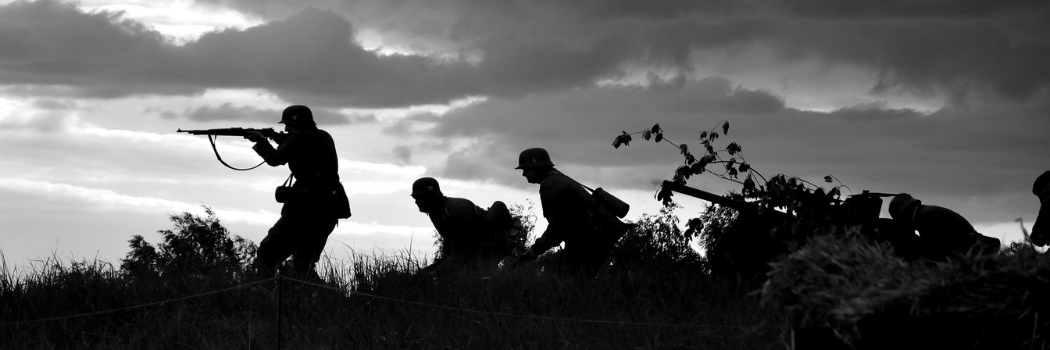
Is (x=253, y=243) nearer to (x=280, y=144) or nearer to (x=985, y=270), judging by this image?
(x=280, y=144)

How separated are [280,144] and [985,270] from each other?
7698 mm

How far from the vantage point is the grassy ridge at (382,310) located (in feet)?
26.2

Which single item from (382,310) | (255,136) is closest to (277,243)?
(255,136)

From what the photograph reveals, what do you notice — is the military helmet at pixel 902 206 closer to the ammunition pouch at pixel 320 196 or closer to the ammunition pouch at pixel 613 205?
the ammunition pouch at pixel 613 205

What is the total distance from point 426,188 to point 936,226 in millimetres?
5487

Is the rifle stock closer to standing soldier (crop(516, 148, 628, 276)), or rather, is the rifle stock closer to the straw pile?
standing soldier (crop(516, 148, 628, 276))

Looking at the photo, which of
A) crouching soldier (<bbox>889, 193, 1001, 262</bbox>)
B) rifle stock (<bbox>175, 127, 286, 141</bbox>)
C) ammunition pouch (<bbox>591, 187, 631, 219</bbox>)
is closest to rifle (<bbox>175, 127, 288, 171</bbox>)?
rifle stock (<bbox>175, 127, 286, 141</bbox>)

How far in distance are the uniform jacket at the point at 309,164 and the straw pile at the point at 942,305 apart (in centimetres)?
677

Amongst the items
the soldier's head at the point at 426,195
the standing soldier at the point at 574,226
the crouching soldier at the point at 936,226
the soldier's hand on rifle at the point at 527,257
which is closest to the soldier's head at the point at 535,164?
the standing soldier at the point at 574,226

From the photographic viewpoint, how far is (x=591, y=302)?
8.88 metres

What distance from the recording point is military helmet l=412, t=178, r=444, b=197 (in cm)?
1204

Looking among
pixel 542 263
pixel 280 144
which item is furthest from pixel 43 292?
pixel 542 263

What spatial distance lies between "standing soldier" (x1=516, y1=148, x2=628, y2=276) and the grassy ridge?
107 cm

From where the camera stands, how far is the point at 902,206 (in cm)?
1189
